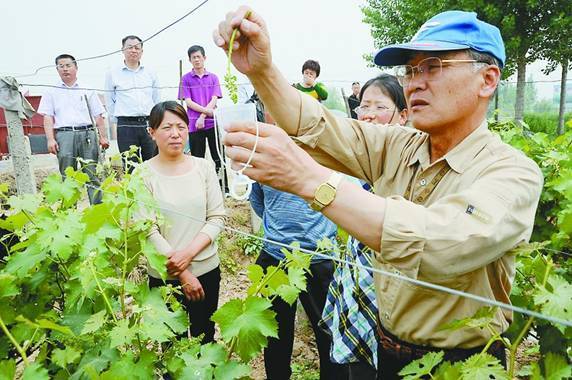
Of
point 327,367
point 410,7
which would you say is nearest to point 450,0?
point 410,7

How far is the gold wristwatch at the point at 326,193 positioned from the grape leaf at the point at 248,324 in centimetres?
63

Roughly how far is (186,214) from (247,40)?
1742 mm

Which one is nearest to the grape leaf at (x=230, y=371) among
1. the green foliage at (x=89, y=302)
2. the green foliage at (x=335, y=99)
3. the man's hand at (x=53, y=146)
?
the green foliage at (x=89, y=302)

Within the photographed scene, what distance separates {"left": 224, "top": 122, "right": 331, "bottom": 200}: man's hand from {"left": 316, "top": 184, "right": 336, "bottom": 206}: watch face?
14 millimetres

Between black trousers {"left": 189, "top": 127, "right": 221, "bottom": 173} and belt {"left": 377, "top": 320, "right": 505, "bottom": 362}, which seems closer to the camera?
belt {"left": 377, "top": 320, "right": 505, "bottom": 362}

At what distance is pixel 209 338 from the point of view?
125 inches

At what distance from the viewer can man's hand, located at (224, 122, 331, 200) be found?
44.7 inches

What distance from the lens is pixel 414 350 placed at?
1.65 m

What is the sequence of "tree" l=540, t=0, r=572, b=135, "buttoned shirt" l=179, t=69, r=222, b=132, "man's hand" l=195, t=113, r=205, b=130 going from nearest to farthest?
"man's hand" l=195, t=113, r=205, b=130 < "buttoned shirt" l=179, t=69, r=222, b=132 < "tree" l=540, t=0, r=572, b=135

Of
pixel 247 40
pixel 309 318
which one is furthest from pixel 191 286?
pixel 247 40

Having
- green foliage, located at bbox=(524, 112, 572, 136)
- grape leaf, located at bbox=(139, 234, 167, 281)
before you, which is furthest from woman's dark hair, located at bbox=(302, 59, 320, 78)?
green foliage, located at bbox=(524, 112, 572, 136)

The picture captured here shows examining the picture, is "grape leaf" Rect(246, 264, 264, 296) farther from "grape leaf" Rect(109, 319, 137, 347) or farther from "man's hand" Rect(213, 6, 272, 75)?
"man's hand" Rect(213, 6, 272, 75)

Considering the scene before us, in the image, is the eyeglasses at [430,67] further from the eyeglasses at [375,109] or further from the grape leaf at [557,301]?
the eyeglasses at [375,109]

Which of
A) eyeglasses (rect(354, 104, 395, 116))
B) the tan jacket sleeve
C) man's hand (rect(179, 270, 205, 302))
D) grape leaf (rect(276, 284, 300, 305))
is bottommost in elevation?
man's hand (rect(179, 270, 205, 302))
